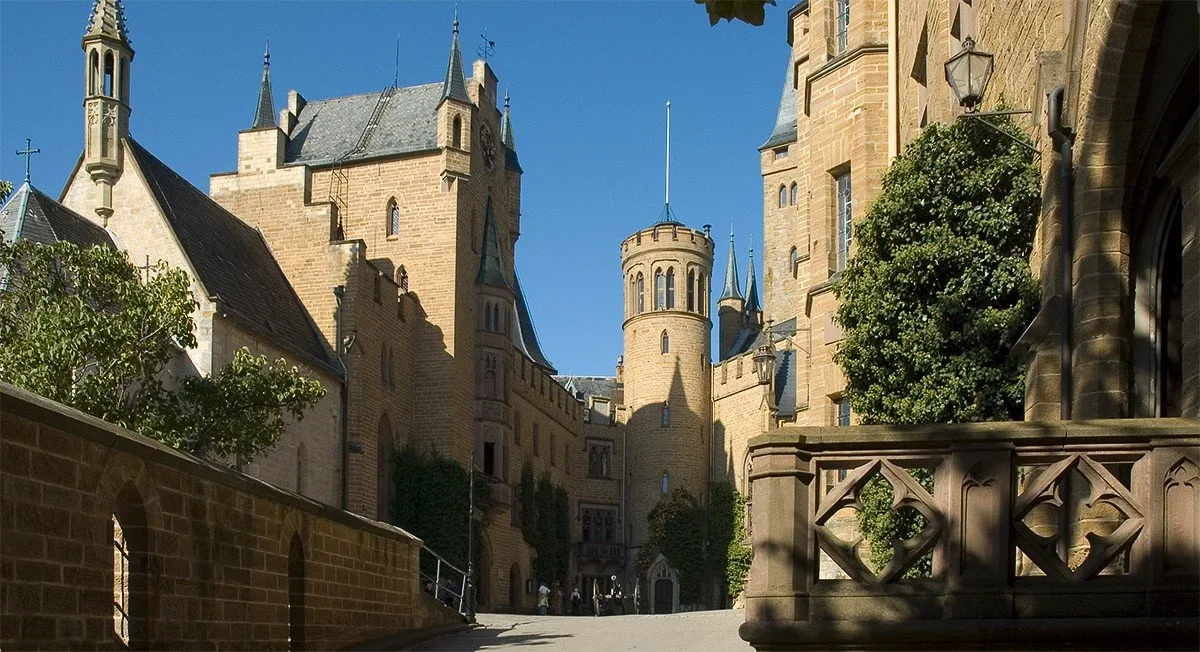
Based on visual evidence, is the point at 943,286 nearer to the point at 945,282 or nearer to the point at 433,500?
the point at 945,282

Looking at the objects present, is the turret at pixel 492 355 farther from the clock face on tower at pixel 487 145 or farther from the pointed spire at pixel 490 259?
the clock face on tower at pixel 487 145

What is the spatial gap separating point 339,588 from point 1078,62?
8.84m

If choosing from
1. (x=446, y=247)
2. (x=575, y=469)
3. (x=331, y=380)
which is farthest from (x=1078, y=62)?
(x=575, y=469)

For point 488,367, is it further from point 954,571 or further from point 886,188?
point 954,571

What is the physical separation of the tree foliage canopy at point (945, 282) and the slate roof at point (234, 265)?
22014 mm

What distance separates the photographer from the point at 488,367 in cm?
5084

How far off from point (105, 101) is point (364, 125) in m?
16.7

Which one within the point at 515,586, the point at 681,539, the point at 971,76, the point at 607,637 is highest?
the point at 971,76

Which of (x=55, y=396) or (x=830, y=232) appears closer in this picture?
(x=55, y=396)

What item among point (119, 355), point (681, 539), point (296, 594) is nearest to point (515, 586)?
point (681, 539)

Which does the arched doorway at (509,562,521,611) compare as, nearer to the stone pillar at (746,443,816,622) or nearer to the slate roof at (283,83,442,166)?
the slate roof at (283,83,442,166)

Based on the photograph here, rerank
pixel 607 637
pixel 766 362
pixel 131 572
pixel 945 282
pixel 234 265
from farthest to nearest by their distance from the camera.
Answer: pixel 766 362, pixel 234 265, pixel 607 637, pixel 945 282, pixel 131 572

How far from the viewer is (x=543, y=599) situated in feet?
175

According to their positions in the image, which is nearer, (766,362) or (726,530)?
(766,362)
